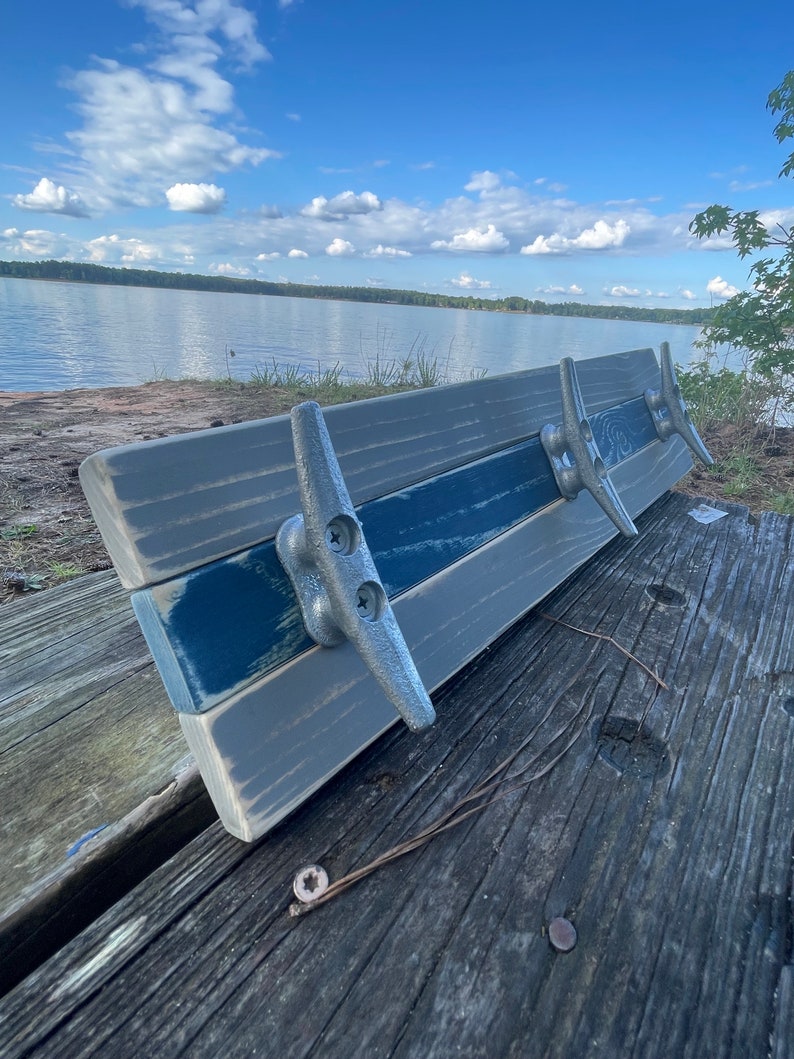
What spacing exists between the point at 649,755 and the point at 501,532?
583 mm

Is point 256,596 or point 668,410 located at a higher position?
point 256,596

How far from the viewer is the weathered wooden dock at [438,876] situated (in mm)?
634

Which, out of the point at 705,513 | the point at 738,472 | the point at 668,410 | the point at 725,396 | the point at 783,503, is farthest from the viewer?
the point at 725,396

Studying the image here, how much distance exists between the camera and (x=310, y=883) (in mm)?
762

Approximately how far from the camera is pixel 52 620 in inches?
54.5

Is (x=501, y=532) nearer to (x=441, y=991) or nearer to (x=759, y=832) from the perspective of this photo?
(x=759, y=832)

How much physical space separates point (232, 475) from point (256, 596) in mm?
179

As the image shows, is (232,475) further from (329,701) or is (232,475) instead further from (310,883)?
(310,883)

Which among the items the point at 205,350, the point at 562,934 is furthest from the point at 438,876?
the point at 205,350

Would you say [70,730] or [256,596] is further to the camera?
[70,730]

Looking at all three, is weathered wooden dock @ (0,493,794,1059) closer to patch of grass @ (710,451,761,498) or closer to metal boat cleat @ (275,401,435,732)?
metal boat cleat @ (275,401,435,732)

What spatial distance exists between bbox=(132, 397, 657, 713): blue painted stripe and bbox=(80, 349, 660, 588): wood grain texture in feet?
0.09

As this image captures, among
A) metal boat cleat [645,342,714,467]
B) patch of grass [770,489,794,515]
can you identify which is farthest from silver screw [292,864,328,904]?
patch of grass [770,489,794,515]

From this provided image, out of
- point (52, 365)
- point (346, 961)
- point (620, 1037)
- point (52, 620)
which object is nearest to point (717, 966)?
point (620, 1037)
